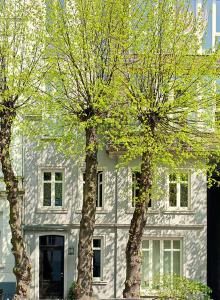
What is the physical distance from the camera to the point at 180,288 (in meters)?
22.7

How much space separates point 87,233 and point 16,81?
504 cm

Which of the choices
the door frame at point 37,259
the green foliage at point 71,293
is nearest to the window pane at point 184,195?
the door frame at point 37,259

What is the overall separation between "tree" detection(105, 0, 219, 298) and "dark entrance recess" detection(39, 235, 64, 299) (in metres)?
6.03

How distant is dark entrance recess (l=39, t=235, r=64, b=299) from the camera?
25.2m

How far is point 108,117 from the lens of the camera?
65.6 feet

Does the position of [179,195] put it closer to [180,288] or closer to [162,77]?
[180,288]

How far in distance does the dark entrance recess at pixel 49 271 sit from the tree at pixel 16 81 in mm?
5631

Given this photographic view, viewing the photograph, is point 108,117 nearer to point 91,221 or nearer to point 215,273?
point 91,221

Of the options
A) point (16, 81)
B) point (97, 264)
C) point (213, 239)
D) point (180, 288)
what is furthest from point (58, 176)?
point (213, 239)

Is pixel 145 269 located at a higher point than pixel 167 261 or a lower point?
lower

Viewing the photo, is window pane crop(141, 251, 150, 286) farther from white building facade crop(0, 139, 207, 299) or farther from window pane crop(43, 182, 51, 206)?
window pane crop(43, 182, 51, 206)

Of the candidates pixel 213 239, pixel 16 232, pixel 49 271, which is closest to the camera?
pixel 16 232

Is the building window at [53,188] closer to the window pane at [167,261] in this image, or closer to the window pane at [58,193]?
the window pane at [58,193]

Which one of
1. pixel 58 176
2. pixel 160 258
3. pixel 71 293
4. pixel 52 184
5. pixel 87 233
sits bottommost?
pixel 71 293
